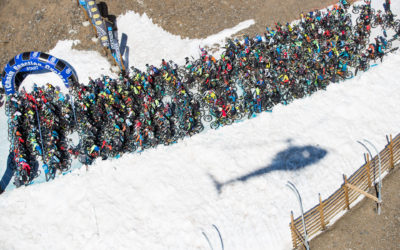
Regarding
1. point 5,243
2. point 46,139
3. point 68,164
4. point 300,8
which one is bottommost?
point 5,243

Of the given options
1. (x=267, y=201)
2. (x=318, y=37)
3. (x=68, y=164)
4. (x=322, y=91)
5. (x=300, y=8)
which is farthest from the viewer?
(x=300, y=8)

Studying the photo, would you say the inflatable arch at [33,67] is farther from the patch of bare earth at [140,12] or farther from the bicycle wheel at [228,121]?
the bicycle wheel at [228,121]

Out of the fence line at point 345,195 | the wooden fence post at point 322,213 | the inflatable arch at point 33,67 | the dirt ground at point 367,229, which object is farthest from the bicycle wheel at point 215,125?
the inflatable arch at point 33,67

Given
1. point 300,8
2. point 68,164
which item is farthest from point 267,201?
point 300,8

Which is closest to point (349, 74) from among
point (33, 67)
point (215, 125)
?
point (215, 125)

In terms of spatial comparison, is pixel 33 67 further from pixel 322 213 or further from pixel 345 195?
pixel 345 195

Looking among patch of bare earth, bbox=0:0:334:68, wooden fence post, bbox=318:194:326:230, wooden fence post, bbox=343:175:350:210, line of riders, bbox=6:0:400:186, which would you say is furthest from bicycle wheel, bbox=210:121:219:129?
Answer: patch of bare earth, bbox=0:0:334:68

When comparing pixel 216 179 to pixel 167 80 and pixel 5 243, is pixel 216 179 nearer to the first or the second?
pixel 167 80

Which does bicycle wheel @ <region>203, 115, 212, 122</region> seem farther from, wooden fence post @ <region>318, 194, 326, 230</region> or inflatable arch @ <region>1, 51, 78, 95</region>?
inflatable arch @ <region>1, 51, 78, 95</region>
